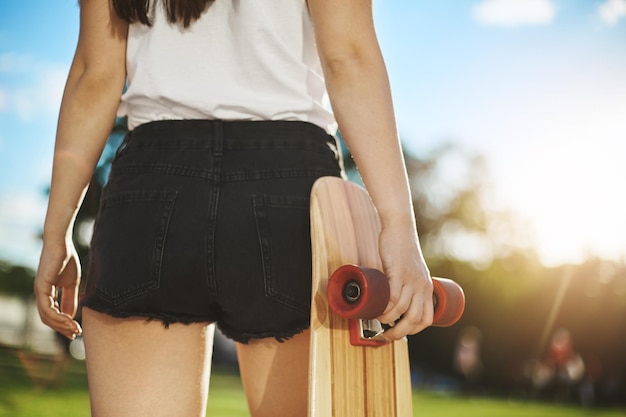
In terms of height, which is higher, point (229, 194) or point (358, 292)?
point (229, 194)

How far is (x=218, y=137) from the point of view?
1495 mm

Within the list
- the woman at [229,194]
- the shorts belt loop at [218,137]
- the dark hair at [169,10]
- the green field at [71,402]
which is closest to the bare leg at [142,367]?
the woman at [229,194]

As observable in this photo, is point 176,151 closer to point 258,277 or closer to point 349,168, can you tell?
point 258,277

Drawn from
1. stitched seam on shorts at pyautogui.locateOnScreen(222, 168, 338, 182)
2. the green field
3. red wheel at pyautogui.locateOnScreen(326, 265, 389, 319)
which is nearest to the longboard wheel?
red wheel at pyautogui.locateOnScreen(326, 265, 389, 319)

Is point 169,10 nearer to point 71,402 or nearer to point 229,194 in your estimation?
point 229,194

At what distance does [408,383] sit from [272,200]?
67cm

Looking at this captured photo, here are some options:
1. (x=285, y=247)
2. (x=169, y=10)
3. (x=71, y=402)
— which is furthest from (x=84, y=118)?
(x=71, y=402)

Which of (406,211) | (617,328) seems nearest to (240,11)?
(406,211)

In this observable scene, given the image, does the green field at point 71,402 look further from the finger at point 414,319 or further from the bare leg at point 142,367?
the finger at point 414,319

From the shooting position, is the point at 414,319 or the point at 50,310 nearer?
the point at 414,319

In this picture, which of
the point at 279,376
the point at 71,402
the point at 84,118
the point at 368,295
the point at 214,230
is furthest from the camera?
the point at 71,402

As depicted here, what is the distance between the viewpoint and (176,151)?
149 cm

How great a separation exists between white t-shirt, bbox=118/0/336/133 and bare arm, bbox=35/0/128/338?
0.31 feet

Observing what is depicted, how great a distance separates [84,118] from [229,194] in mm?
510
